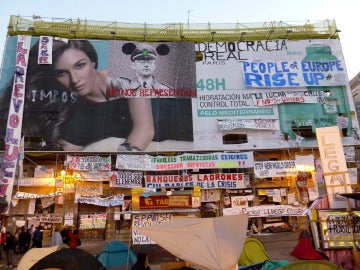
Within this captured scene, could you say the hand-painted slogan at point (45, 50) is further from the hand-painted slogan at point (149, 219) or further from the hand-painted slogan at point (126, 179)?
the hand-painted slogan at point (149, 219)

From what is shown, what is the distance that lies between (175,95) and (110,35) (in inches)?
304

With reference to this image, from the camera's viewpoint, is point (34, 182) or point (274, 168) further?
point (274, 168)

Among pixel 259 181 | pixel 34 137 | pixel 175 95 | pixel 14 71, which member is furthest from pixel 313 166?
pixel 14 71

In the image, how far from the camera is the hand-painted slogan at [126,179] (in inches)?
920

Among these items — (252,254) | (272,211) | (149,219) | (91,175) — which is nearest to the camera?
(252,254)

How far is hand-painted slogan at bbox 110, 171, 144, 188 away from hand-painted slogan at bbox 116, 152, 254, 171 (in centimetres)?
42

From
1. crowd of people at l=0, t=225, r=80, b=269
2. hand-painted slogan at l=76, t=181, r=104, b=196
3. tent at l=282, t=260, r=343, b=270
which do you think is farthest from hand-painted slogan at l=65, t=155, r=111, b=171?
tent at l=282, t=260, r=343, b=270

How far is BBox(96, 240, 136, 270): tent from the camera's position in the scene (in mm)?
10469

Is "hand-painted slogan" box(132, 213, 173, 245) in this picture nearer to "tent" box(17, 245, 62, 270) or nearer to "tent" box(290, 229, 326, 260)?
"tent" box(290, 229, 326, 260)

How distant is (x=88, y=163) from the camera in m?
23.7

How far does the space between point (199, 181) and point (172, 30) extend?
13455 mm

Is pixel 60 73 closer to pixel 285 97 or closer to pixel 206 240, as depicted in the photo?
pixel 285 97

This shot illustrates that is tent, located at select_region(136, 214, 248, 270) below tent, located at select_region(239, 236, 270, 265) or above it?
above

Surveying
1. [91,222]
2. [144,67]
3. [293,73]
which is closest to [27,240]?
[91,222]
